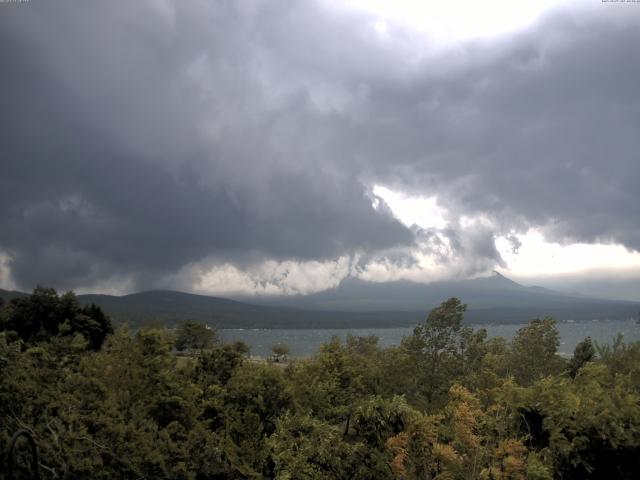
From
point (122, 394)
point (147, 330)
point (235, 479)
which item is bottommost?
point (235, 479)

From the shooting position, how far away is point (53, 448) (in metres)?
12.3

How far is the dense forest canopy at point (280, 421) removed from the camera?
42.8 feet

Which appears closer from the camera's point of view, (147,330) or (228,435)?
(228,435)

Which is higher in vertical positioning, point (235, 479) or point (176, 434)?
point (176, 434)

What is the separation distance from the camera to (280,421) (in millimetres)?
14648

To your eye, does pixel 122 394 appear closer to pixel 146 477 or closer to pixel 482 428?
pixel 146 477

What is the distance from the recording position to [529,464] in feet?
40.2

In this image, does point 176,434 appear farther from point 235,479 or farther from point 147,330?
point 147,330

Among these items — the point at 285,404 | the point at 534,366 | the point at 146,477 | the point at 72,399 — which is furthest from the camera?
the point at 534,366

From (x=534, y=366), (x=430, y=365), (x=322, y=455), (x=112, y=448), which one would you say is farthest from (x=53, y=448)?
(x=534, y=366)

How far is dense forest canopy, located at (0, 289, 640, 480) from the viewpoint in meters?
13.1

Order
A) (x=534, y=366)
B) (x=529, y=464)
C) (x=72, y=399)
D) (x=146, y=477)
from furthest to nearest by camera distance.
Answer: (x=534, y=366) → (x=72, y=399) → (x=146, y=477) → (x=529, y=464)

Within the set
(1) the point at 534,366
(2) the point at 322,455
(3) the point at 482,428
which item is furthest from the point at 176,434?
(1) the point at 534,366

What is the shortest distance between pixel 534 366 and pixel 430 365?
11533 mm
